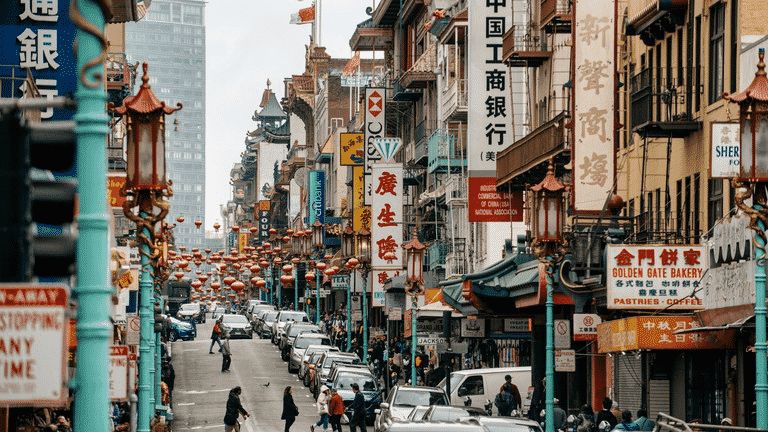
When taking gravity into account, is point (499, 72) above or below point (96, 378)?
above

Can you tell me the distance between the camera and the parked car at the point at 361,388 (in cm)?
4575

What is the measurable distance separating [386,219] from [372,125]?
47.9 feet

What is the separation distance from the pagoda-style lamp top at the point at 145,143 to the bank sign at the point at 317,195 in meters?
90.7

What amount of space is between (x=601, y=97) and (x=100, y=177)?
25.6 meters

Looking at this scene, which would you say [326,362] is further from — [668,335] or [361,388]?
[668,335]

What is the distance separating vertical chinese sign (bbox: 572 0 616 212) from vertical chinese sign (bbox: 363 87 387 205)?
3753 cm

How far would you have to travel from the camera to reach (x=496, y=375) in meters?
42.6

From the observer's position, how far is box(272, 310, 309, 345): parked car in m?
76.7

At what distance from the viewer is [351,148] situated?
3280 inches

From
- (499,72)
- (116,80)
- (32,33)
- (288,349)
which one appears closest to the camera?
(32,33)

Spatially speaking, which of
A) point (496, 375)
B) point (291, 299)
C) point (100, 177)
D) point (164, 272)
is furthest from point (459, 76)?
point (291, 299)

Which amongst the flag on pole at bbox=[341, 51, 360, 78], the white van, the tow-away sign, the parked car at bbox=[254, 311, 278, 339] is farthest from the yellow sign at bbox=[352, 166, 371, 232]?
the tow-away sign

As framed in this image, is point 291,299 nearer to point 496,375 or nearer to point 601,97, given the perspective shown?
point 496,375

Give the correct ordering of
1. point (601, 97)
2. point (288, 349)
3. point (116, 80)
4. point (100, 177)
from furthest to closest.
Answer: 1. point (288, 349)
2. point (116, 80)
3. point (601, 97)
4. point (100, 177)
